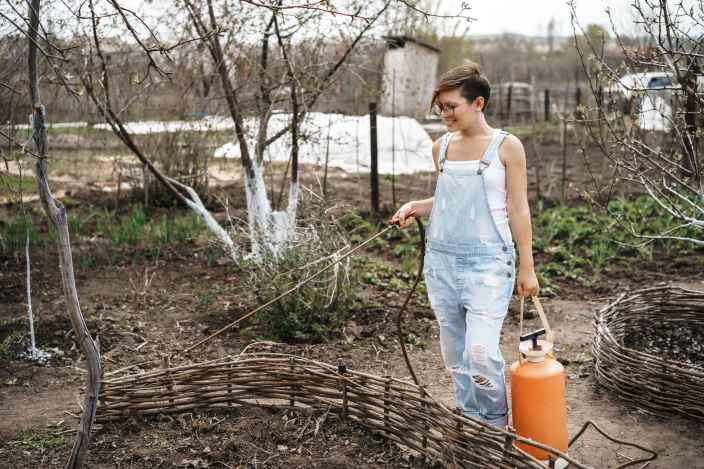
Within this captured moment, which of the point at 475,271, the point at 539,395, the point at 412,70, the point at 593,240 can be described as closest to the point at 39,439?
the point at 475,271

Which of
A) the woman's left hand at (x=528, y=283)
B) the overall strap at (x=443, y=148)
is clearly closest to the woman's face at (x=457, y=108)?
the overall strap at (x=443, y=148)

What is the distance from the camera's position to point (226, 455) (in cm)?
317

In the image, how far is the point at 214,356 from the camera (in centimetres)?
451

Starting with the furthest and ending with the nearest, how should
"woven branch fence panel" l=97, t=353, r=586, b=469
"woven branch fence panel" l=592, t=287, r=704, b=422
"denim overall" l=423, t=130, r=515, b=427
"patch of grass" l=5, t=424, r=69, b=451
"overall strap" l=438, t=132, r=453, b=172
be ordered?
"woven branch fence panel" l=592, t=287, r=704, b=422
"patch of grass" l=5, t=424, r=69, b=451
"woven branch fence panel" l=97, t=353, r=586, b=469
"overall strap" l=438, t=132, r=453, b=172
"denim overall" l=423, t=130, r=515, b=427

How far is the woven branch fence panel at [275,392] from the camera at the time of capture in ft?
10.5

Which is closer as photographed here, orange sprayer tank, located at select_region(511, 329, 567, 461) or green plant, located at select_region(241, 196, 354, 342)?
orange sprayer tank, located at select_region(511, 329, 567, 461)

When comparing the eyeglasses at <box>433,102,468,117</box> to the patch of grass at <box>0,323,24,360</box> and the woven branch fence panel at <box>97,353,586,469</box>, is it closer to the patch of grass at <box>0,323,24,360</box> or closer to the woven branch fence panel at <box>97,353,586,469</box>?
the woven branch fence panel at <box>97,353,586,469</box>

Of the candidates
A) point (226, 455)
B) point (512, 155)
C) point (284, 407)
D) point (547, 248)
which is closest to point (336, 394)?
point (284, 407)

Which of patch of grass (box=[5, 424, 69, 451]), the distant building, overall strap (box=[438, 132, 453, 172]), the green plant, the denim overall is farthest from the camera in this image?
the distant building

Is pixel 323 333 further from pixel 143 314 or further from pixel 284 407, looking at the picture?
pixel 143 314

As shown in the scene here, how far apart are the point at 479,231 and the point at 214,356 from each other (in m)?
2.25

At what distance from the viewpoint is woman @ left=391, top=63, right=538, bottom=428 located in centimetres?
286

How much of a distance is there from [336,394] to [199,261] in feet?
11.0

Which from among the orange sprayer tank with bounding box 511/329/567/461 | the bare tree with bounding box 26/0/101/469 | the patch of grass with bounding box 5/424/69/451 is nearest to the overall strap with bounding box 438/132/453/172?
the orange sprayer tank with bounding box 511/329/567/461
